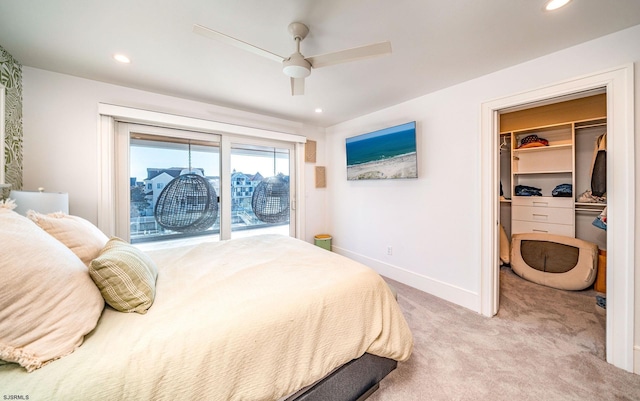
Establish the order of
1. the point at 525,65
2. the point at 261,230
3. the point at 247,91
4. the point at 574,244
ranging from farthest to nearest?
1. the point at 261,230
2. the point at 574,244
3. the point at 247,91
4. the point at 525,65

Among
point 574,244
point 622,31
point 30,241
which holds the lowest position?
point 574,244

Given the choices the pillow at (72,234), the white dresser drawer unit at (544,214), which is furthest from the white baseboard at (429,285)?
the pillow at (72,234)

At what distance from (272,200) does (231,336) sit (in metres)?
2.91

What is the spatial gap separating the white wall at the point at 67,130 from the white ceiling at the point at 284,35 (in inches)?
5.5

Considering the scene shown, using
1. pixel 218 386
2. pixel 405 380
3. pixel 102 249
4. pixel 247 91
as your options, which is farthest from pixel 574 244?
pixel 102 249

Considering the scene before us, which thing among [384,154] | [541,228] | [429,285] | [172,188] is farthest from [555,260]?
[172,188]

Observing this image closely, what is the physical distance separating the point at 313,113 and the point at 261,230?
6.65ft

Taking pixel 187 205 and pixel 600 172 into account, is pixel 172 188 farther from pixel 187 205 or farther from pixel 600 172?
pixel 600 172

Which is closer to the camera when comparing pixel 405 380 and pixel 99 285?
pixel 99 285

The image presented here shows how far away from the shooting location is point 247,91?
261cm

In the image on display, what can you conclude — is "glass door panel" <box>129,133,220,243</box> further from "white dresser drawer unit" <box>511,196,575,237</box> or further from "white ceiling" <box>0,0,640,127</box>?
"white dresser drawer unit" <box>511,196,575,237</box>

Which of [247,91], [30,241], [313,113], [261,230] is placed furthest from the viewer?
[261,230]

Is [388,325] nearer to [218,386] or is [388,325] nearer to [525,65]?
[218,386]

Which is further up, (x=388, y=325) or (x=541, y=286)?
(x=388, y=325)
